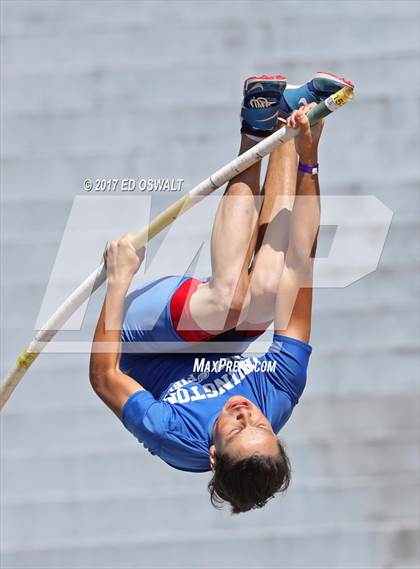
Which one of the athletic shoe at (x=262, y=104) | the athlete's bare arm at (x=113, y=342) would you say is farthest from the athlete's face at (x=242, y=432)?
the athletic shoe at (x=262, y=104)

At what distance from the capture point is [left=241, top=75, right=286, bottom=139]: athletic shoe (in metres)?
3.42

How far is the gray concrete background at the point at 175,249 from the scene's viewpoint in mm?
4645

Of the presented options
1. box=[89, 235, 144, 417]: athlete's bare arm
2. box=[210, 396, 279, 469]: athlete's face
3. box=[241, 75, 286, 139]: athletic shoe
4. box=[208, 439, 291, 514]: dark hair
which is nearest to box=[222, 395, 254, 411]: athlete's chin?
box=[210, 396, 279, 469]: athlete's face

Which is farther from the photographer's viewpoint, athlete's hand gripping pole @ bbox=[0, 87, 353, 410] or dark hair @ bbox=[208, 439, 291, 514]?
athlete's hand gripping pole @ bbox=[0, 87, 353, 410]

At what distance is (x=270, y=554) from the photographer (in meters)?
4.61

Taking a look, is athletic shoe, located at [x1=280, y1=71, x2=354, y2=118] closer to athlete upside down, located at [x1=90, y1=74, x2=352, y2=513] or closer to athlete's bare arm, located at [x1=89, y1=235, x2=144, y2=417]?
athlete upside down, located at [x1=90, y1=74, x2=352, y2=513]

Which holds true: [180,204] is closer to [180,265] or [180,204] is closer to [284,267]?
[284,267]

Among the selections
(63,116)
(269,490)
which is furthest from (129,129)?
(269,490)

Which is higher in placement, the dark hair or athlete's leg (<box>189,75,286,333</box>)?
athlete's leg (<box>189,75,286,333</box>)

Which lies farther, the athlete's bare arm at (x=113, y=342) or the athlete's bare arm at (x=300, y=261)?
the athlete's bare arm at (x=300, y=261)

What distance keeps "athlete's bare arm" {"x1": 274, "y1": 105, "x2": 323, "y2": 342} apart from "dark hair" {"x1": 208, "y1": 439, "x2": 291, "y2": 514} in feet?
1.13

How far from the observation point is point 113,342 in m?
3.24

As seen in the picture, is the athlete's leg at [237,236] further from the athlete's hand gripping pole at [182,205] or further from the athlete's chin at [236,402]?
the athlete's chin at [236,402]

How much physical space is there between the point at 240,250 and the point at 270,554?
1.60 metres
